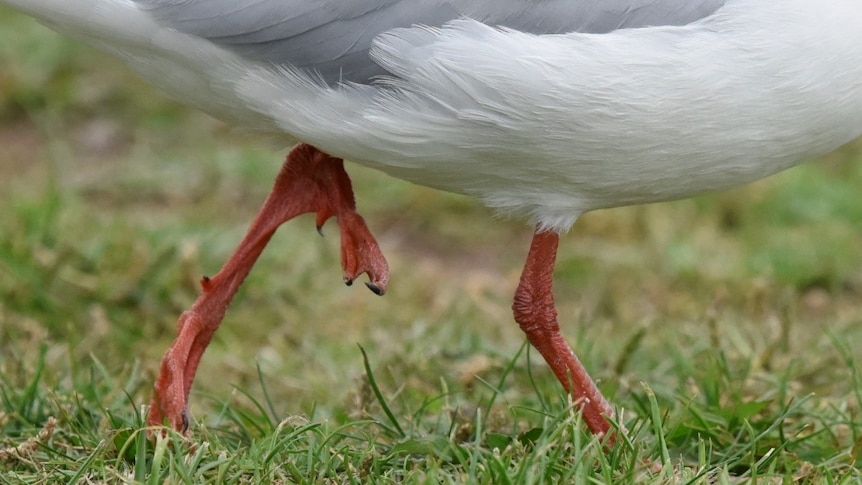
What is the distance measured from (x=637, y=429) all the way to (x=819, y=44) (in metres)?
1.27

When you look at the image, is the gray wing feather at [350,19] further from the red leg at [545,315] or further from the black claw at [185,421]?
the black claw at [185,421]

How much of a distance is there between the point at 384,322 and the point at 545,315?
6.48ft

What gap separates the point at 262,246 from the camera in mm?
4488

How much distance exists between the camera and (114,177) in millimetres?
7383

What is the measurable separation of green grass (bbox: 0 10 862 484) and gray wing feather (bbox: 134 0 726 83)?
0.64 meters

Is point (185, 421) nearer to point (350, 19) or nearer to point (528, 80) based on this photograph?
point (350, 19)

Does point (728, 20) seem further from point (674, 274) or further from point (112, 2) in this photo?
point (674, 274)

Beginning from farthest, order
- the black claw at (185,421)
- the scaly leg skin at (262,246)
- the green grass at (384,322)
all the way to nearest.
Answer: the scaly leg skin at (262,246), the black claw at (185,421), the green grass at (384,322)

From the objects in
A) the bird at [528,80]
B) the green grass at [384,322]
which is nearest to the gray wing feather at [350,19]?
the bird at [528,80]

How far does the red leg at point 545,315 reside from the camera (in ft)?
13.3

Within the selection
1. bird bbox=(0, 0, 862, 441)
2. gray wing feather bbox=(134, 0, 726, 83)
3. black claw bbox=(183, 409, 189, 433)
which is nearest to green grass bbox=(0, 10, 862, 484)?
black claw bbox=(183, 409, 189, 433)

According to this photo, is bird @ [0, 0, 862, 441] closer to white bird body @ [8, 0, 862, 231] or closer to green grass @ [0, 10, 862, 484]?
white bird body @ [8, 0, 862, 231]

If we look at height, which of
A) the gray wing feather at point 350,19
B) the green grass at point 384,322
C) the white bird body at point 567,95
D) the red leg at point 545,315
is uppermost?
the gray wing feather at point 350,19

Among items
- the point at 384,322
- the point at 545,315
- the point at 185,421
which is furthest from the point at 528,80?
the point at 384,322
